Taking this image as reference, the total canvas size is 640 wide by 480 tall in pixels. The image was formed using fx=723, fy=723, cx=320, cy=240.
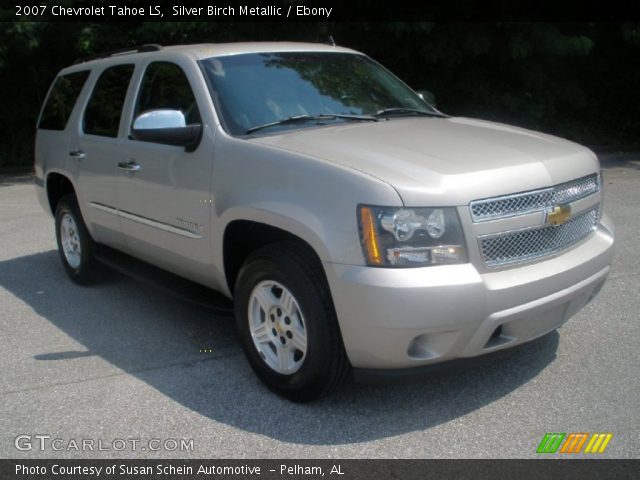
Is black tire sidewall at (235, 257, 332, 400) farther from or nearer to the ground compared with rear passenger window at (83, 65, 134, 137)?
nearer to the ground

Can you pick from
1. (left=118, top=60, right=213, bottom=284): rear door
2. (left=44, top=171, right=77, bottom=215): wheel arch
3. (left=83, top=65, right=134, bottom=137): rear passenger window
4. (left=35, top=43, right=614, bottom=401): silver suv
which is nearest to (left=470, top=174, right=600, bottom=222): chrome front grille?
(left=35, top=43, right=614, bottom=401): silver suv

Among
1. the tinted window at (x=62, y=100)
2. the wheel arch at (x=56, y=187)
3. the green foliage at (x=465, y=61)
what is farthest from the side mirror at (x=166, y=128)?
the green foliage at (x=465, y=61)

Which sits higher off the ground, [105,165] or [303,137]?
[303,137]

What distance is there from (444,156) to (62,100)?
162 inches

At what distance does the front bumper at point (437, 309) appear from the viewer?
3.28 metres

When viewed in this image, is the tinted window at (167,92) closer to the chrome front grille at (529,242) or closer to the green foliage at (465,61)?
the chrome front grille at (529,242)

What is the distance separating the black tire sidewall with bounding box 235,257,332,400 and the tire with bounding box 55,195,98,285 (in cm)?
248

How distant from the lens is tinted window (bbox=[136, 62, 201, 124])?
15.1 ft

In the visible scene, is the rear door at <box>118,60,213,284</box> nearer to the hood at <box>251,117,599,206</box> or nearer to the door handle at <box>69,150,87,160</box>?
the hood at <box>251,117,599,206</box>

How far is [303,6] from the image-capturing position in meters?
12.6

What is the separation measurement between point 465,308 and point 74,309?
3.56 metres

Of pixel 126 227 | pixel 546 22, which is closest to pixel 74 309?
pixel 126 227

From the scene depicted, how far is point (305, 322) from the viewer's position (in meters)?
3.65

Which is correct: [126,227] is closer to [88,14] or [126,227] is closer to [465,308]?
[465,308]
